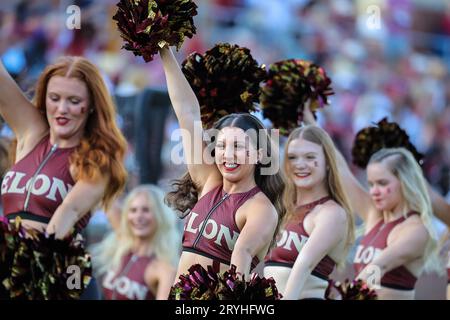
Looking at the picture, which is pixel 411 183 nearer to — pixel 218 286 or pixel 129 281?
pixel 129 281

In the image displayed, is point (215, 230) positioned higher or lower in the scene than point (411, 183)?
lower

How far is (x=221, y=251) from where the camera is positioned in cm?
447

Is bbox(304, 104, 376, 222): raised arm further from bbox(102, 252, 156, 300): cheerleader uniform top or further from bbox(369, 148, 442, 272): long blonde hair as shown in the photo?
bbox(102, 252, 156, 300): cheerleader uniform top

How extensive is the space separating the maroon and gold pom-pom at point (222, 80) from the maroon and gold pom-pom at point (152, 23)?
0.54 meters

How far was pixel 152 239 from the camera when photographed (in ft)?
24.6

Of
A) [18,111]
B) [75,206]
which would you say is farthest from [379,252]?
[18,111]

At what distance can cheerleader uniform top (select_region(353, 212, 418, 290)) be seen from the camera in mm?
6398

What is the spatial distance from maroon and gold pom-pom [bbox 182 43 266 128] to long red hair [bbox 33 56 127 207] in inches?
23.2

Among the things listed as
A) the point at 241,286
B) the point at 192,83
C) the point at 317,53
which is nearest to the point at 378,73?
the point at 317,53

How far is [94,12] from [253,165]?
15.6 ft

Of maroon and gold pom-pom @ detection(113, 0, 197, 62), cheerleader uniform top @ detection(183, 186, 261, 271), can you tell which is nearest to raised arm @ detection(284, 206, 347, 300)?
cheerleader uniform top @ detection(183, 186, 261, 271)

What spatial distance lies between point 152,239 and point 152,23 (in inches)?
134

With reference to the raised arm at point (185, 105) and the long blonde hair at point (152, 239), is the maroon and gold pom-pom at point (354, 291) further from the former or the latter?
the long blonde hair at point (152, 239)
